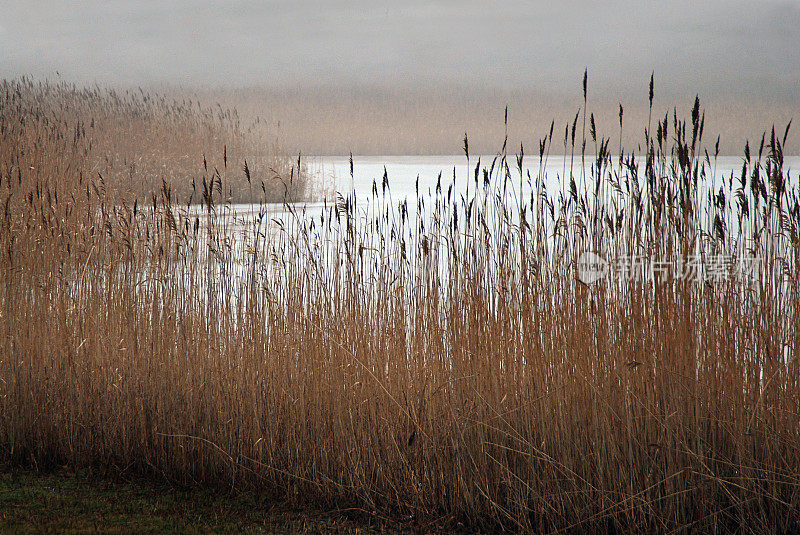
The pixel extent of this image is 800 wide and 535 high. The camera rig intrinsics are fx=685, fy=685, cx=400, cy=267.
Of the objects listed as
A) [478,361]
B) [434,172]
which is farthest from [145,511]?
[434,172]

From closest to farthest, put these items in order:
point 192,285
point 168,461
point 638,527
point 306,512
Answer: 1. point 638,527
2. point 306,512
3. point 168,461
4. point 192,285

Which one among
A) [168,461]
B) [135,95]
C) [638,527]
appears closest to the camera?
[638,527]

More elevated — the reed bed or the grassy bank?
the reed bed

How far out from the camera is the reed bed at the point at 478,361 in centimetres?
166

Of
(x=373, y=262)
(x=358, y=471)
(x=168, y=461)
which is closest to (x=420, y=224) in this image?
(x=373, y=262)

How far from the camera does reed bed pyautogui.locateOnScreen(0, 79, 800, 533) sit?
5.44 ft

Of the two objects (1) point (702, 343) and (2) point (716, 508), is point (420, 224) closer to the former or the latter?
(1) point (702, 343)

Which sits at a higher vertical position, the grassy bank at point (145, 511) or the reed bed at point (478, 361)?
the reed bed at point (478, 361)

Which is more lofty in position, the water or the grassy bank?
the water

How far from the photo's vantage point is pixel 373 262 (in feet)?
7.21

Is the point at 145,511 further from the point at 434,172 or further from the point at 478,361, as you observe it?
the point at 434,172

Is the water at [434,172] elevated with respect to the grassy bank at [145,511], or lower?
elevated

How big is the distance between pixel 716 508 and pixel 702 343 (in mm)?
390

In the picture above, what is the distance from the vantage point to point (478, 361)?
6.02 feet
